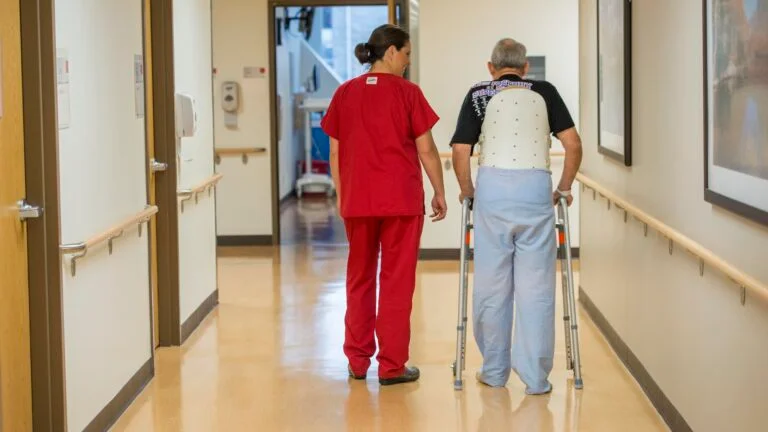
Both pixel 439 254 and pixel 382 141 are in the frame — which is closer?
pixel 382 141

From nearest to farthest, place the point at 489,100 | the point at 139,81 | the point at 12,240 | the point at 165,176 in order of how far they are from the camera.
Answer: the point at 12,240
the point at 489,100
the point at 139,81
the point at 165,176

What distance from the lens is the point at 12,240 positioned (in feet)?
12.7

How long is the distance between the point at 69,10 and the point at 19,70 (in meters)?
0.47

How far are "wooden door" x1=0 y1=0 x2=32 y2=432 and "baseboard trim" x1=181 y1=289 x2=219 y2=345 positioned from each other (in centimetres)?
254

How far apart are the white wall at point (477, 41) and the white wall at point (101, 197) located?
13.7 feet

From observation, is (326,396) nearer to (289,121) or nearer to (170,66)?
(170,66)

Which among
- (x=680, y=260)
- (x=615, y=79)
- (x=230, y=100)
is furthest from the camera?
(x=230, y=100)

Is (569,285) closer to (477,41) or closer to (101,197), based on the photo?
(101,197)

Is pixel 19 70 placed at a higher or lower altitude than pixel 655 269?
higher

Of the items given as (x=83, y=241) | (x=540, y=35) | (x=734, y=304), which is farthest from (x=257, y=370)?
(x=540, y=35)

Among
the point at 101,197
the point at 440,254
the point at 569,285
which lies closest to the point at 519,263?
the point at 569,285

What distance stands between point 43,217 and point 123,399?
132cm

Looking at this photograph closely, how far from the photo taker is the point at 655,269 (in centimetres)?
504

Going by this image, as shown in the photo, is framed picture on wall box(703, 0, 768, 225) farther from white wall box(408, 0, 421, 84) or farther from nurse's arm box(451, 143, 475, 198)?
white wall box(408, 0, 421, 84)
